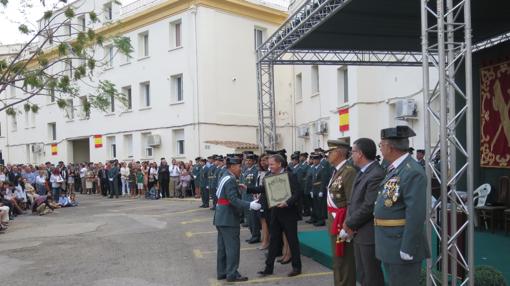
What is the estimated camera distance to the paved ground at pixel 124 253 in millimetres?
8008

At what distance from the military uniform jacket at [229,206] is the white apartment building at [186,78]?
1840 cm

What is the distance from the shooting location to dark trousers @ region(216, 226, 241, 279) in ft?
24.0

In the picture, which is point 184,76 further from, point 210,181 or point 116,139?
point 210,181

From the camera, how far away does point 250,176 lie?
11.1 m

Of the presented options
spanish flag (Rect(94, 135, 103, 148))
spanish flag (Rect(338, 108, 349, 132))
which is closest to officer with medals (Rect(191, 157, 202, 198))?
spanish flag (Rect(338, 108, 349, 132))

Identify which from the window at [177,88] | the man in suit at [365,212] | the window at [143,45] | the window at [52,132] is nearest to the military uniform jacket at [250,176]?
the man in suit at [365,212]

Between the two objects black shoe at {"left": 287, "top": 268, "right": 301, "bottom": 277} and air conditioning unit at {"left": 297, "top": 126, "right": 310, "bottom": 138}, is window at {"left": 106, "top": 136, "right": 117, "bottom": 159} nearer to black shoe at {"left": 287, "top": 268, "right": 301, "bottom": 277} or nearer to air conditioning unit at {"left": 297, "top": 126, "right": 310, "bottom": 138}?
air conditioning unit at {"left": 297, "top": 126, "right": 310, "bottom": 138}

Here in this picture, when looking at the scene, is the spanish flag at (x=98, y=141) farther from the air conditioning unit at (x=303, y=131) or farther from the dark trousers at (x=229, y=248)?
the dark trousers at (x=229, y=248)

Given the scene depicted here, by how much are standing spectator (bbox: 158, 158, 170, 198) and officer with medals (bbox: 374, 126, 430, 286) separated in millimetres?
19052

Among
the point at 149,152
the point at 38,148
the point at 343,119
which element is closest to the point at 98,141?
the point at 149,152

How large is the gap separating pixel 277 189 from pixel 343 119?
43.9 feet

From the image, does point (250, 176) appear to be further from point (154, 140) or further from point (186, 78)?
point (154, 140)

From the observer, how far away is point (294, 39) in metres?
12.7

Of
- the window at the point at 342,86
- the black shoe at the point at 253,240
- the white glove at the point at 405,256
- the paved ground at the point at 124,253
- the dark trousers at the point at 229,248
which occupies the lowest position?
the paved ground at the point at 124,253
